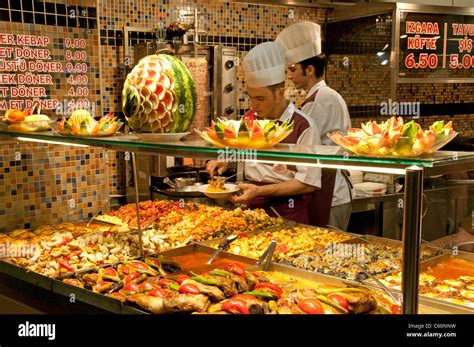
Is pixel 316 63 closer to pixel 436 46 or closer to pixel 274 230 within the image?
pixel 274 230

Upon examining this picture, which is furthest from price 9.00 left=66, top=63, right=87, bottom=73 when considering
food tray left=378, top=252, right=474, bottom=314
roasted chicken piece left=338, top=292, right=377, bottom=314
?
roasted chicken piece left=338, top=292, right=377, bottom=314

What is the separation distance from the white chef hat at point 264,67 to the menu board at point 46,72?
97 centimetres

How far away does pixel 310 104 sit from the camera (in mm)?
4199

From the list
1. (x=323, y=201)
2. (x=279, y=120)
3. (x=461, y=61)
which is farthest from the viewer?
(x=461, y=61)

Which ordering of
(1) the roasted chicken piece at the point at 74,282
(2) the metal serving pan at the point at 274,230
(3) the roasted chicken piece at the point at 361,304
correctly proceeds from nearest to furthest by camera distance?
(3) the roasted chicken piece at the point at 361,304 → (1) the roasted chicken piece at the point at 74,282 → (2) the metal serving pan at the point at 274,230

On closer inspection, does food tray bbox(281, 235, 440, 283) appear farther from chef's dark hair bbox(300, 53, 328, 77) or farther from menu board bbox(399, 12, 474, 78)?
menu board bbox(399, 12, 474, 78)

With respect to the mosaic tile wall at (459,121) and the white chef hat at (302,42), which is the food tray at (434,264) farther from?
the mosaic tile wall at (459,121)

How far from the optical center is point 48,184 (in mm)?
3111

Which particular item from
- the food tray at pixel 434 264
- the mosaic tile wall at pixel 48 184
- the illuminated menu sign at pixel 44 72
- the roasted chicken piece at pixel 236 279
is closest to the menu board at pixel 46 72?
the illuminated menu sign at pixel 44 72

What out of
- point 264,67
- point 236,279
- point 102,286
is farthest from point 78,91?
point 236,279

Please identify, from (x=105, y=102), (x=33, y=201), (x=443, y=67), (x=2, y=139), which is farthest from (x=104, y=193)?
(x=443, y=67)

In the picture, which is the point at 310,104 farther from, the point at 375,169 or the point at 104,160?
the point at 375,169

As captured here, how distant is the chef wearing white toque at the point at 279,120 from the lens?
10.9 feet

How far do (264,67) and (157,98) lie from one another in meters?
1.61
